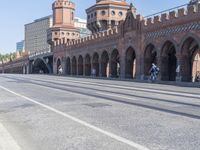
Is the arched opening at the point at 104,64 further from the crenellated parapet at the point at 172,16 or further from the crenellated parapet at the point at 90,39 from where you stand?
the crenellated parapet at the point at 172,16

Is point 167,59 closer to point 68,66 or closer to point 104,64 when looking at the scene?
point 104,64

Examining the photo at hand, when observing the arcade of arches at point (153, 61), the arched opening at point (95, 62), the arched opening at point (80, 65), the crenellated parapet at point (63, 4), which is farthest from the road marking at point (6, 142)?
the crenellated parapet at point (63, 4)

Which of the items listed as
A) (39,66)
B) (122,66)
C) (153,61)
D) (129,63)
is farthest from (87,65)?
(39,66)

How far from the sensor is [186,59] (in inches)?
1431

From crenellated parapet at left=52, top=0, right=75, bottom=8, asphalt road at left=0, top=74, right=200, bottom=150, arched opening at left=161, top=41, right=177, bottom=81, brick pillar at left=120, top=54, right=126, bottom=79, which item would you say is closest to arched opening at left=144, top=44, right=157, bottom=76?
arched opening at left=161, top=41, right=177, bottom=81

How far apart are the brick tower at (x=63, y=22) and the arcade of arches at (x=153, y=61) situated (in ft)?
46.4

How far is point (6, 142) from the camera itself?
7707 mm

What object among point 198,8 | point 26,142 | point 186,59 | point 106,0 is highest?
point 106,0

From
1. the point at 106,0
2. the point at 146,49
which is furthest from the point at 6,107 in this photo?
the point at 106,0

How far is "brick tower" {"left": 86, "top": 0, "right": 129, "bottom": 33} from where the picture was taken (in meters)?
68.0

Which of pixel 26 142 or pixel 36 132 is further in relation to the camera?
pixel 36 132

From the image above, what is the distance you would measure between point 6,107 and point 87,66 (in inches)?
→ 1896

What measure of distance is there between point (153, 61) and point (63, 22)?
3858cm

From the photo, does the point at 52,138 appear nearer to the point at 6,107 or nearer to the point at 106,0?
the point at 6,107
